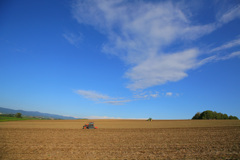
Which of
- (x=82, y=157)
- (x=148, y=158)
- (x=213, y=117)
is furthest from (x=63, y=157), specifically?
(x=213, y=117)

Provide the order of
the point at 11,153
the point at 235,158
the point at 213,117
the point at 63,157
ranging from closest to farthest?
Result: the point at 235,158 < the point at 63,157 < the point at 11,153 < the point at 213,117

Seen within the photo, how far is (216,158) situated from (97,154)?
32.4 ft

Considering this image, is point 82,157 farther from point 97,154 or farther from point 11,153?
point 11,153

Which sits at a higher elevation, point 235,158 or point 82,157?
point 235,158

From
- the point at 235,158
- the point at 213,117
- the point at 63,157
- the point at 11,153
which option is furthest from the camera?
the point at 213,117

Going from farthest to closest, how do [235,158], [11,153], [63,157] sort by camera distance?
[11,153], [63,157], [235,158]

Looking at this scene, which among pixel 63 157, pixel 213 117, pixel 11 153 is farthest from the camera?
pixel 213 117

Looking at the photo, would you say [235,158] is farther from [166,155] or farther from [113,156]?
[113,156]

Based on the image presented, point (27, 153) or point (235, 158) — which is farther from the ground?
point (235, 158)

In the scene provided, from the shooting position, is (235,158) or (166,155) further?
(166,155)

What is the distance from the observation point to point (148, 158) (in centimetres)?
1181

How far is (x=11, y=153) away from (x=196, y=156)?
645 inches

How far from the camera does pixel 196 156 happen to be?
1225 cm

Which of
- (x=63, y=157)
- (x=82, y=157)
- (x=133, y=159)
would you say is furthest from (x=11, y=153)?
(x=133, y=159)
